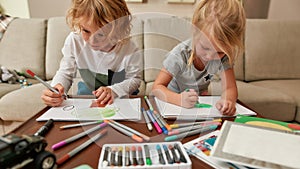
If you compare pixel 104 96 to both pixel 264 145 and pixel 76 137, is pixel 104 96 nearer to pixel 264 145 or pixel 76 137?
pixel 76 137

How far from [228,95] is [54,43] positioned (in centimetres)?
123

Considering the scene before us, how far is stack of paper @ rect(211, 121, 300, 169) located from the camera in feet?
1.40

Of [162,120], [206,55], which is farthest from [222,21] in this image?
[162,120]

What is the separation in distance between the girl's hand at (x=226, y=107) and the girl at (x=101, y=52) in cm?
31

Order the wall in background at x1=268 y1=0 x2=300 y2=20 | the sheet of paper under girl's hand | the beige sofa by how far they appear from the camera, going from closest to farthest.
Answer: the sheet of paper under girl's hand, the beige sofa, the wall in background at x1=268 y1=0 x2=300 y2=20

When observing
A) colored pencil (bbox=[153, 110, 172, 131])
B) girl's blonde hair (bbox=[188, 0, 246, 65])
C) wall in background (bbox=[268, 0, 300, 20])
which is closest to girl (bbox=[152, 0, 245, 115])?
girl's blonde hair (bbox=[188, 0, 246, 65])

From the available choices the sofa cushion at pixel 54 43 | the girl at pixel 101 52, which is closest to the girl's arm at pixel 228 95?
the girl at pixel 101 52

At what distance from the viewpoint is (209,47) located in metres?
0.76

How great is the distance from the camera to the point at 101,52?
2.99 feet

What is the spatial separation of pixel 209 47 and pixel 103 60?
40 centimetres

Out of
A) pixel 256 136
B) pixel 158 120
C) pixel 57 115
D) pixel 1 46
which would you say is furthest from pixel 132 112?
pixel 1 46

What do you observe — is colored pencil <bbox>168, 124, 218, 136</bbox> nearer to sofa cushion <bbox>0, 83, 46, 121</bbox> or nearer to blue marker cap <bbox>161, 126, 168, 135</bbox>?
blue marker cap <bbox>161, 126, 168, 135</bbox>

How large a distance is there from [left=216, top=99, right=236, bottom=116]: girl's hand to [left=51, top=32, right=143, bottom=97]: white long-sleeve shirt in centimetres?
33

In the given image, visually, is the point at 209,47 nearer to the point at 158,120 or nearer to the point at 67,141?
the point at 158,120
